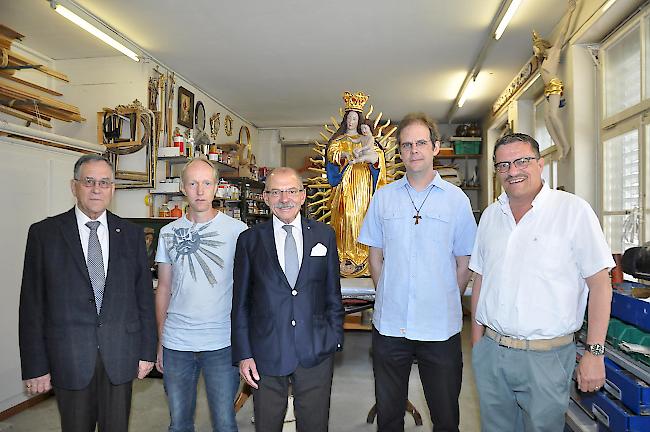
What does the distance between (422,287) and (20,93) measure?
3.49 meters

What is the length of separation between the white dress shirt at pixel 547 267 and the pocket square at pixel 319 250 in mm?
692

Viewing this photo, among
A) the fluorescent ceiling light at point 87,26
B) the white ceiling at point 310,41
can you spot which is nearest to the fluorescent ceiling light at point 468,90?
the white ceiling at point 310,41

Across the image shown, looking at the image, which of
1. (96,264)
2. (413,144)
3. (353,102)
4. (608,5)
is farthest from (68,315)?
(608,5)

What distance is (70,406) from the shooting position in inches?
72.5

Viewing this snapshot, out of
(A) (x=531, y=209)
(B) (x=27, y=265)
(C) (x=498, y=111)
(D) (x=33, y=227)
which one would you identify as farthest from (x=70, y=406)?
(C) (x=498, y=111)

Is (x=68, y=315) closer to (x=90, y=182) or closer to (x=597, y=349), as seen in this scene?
(x=90, y=182)

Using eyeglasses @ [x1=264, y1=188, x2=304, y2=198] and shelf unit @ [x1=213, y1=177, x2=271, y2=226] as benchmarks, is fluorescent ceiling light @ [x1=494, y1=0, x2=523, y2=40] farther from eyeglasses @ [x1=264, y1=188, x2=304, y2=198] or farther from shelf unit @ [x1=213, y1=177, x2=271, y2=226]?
shelf unit @ [x1=213, y1=177, x2=271, y2=226]

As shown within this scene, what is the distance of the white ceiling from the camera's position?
4.38 metres

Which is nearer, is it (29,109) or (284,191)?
(284,191)

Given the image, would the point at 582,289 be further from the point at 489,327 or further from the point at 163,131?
the point at 163,131

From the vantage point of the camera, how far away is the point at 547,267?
5.77 feet

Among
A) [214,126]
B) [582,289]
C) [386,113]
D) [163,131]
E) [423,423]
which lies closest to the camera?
[582,289]

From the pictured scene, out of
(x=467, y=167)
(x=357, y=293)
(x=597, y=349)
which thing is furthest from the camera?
(x=467, y=167)

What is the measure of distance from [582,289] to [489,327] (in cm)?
38
